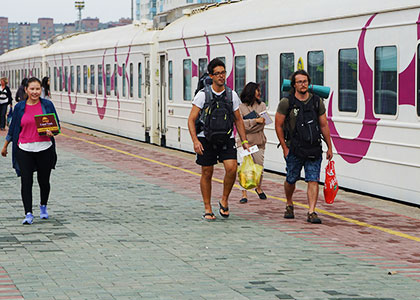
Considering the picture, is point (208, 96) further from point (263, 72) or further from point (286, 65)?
point (263, 72)

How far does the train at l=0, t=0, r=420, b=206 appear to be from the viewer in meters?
11.9

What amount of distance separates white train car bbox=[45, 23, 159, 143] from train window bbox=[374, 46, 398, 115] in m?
11.4

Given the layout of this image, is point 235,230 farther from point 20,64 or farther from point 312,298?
point 20,64

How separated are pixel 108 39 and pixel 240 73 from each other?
38.5 feet

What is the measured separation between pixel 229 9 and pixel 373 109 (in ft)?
22.0

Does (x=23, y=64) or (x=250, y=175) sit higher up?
(x=23, y=64)

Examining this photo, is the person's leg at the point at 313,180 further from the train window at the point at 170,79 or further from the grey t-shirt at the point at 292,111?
the train window at the point at 170,79

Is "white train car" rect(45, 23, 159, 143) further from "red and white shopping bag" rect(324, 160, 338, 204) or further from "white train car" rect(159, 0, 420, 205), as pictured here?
"red and white shopping bag" rect(324, 160, 338, 204)

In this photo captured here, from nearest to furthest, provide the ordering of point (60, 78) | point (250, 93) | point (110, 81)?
point (250, 93) < point (110, 81) < point (60, 78)

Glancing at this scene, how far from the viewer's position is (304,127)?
34.1 feet

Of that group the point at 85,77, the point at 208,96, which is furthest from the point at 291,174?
the point at 85,77

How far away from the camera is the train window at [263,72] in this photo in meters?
16.2

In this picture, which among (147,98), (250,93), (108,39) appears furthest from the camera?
(108,39)

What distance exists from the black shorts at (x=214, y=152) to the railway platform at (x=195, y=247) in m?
0.67
